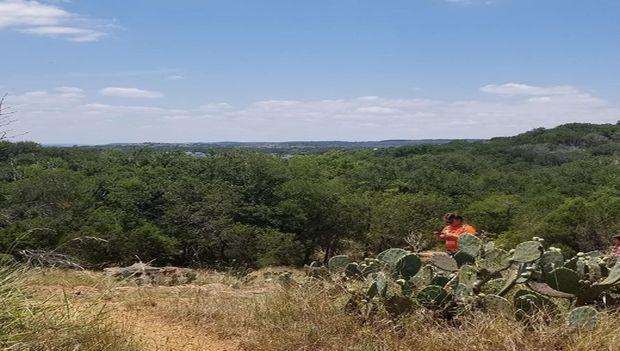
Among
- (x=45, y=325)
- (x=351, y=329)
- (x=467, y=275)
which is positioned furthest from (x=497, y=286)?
(x=45, y=325)

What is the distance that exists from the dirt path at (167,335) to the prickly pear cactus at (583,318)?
234 centimetres

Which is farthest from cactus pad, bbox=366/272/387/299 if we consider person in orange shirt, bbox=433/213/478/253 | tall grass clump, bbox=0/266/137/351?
person in orange shirt, bbox=433/213/478/253

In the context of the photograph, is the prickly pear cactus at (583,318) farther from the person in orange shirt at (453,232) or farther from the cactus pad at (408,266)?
the person in orange shirt at (453,232)

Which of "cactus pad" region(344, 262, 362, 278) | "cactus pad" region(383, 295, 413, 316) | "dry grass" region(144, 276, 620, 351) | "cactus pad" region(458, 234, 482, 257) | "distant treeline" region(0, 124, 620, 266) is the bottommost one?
"distant treeline" region(0, 124, 620, 266)

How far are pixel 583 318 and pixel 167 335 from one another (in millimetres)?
3091

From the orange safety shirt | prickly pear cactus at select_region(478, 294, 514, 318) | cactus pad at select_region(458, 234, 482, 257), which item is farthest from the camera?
the orange safety shirt

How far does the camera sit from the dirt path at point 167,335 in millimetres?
4468

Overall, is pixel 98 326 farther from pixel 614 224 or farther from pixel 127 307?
pixel 614 224

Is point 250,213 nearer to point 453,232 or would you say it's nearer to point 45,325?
point 453,232

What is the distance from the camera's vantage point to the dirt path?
14.7 feet

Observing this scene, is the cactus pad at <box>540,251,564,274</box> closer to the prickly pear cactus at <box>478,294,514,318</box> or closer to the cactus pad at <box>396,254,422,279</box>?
the prickly pear cactus at <box>478,294,514,318</box>

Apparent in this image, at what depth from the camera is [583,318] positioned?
3920mm

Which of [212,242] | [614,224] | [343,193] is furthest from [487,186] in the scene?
[212,242]

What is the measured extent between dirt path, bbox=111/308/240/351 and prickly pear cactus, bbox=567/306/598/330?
234 centimetres
